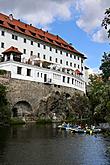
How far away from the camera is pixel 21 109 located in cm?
6569

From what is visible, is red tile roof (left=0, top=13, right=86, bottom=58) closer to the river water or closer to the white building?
the white building

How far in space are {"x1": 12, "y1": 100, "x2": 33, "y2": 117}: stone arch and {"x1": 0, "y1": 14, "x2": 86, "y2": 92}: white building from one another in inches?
205

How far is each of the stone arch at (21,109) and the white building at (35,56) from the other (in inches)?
205

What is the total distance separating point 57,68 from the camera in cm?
7869

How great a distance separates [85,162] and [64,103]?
158ft

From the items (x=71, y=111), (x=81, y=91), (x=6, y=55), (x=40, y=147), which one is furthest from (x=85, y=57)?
(x=40, y=147)

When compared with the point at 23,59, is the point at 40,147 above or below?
below

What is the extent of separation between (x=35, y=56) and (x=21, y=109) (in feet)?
55.2

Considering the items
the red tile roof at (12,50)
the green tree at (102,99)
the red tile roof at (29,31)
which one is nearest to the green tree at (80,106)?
the green tree at (102,99)

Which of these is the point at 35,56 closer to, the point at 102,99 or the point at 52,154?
the point at 52,154

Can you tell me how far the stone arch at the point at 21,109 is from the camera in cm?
6431

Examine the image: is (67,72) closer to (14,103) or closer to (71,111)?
(71,111)

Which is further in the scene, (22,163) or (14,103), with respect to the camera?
(14,103)

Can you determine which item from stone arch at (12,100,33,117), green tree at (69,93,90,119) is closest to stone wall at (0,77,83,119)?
stone arch at (12,100,33,117)
